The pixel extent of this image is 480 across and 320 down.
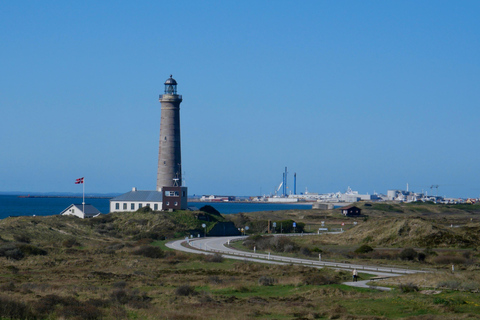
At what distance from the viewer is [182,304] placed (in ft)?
91.0

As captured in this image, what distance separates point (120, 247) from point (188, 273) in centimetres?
2162

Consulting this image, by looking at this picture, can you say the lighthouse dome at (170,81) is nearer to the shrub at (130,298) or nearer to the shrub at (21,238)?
the shrub at (21,238)

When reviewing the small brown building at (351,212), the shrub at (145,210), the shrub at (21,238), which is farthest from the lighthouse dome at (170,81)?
the small brown building at (351,212)

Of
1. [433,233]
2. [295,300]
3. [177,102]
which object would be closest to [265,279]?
[295,300]

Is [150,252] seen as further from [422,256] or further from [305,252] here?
[422,256]

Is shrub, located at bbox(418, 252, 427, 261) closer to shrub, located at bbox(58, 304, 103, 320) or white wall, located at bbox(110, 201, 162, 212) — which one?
shrub, located at bbox(58, 304, 103, 320)

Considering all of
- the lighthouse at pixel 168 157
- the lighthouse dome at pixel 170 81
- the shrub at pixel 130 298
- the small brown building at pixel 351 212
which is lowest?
the shrub at pixel 130 298

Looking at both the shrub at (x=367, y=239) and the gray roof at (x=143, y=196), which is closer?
the shrub at (x=367, y=239)

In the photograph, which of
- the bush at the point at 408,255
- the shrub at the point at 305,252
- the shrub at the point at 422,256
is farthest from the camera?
the shrub at the point at 305,252

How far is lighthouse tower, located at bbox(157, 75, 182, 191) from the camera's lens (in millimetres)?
95312

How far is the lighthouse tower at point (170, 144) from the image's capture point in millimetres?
95312

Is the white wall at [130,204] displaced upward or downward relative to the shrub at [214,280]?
upward

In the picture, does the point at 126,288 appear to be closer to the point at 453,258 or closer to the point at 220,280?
the point at 220,280

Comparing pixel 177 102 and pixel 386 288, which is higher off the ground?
pixel 177 102
